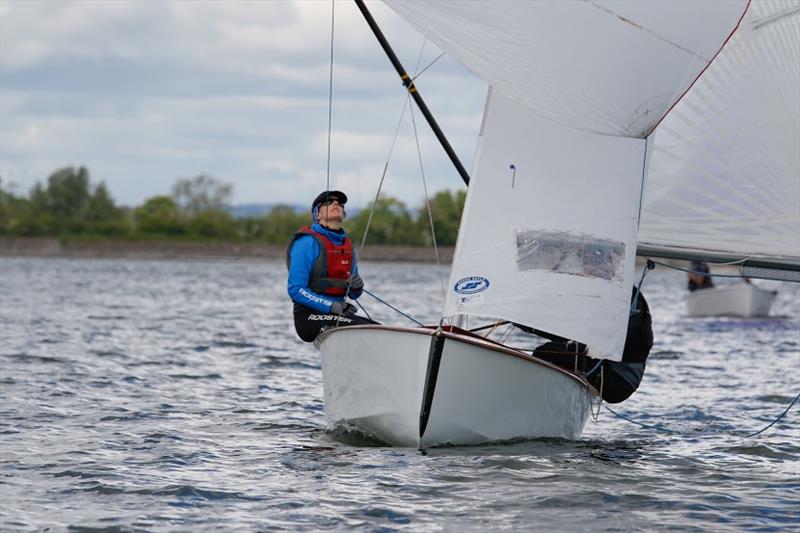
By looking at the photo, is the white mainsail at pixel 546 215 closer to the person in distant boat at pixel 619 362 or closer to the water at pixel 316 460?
the person in distant boat at pixel 619 362

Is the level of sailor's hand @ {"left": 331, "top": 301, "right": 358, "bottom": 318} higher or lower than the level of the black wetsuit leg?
higher

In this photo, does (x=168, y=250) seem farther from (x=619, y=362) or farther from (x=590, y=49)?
A: (x=590, y=49)

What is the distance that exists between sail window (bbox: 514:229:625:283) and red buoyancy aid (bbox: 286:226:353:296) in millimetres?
1683

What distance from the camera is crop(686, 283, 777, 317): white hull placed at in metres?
30.5

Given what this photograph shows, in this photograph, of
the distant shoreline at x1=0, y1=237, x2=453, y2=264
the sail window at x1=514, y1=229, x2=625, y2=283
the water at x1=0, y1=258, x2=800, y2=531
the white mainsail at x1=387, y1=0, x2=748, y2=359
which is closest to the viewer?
the water at x1=0, y1=258, x2=800, y2=531

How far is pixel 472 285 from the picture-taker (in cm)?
842

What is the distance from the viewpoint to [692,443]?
33.9 feet

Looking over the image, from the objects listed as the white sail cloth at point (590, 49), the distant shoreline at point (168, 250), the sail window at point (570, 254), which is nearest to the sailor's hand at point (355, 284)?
the sail window at point (570, 254)

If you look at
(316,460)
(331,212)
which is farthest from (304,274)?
(316,460)

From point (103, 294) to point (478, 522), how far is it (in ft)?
112

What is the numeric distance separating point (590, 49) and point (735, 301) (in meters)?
24.3

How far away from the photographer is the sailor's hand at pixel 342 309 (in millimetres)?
9422

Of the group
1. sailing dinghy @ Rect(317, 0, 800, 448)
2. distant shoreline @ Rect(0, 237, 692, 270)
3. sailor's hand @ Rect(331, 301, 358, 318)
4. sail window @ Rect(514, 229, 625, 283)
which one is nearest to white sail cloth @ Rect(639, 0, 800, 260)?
sailing dinghy @ Rect(317, 0, 800, 448)

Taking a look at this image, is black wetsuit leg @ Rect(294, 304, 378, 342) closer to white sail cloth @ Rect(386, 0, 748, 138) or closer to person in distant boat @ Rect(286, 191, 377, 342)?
person in distant boat @ Rect(286, 191, 377, 342)
